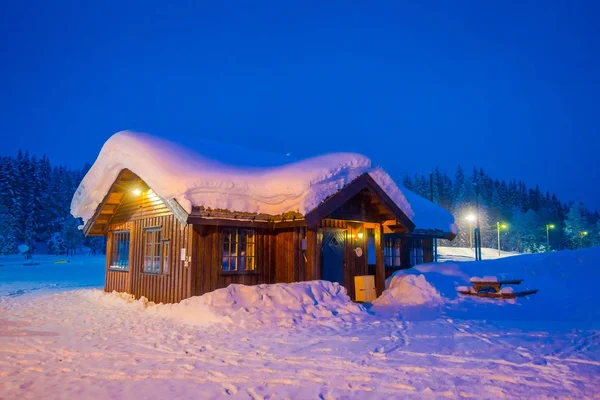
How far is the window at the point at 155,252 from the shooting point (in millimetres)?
12562

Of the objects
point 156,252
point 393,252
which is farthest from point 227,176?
point 393,252

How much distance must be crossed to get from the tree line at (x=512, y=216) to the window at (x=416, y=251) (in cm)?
4255

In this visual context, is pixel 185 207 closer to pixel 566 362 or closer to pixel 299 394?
pixel 299 394

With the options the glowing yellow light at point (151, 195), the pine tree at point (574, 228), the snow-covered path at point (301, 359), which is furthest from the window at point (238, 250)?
the pine tree at point (574, 228)

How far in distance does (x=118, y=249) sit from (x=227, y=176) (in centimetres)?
720

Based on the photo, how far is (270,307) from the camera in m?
9.84

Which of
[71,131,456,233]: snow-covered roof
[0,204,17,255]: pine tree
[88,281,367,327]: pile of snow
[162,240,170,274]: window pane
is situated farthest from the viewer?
[0,204,17,255]: pine tree

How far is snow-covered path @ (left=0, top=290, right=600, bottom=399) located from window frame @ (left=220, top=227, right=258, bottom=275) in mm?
2748

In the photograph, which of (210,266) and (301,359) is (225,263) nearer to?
(210,266)

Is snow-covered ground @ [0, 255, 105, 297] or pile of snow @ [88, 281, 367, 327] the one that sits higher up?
pile of snow @ [88, 281, 367, 327]

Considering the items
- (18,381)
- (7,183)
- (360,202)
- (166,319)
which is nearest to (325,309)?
(166,319)

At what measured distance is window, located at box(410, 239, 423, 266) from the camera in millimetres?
19234

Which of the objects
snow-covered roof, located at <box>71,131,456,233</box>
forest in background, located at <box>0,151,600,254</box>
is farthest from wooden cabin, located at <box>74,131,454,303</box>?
forest in background, located at <box>0,151,600,254</box>

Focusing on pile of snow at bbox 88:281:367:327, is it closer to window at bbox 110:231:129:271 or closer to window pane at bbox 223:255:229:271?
window pane at bbox 223:255:229:271
